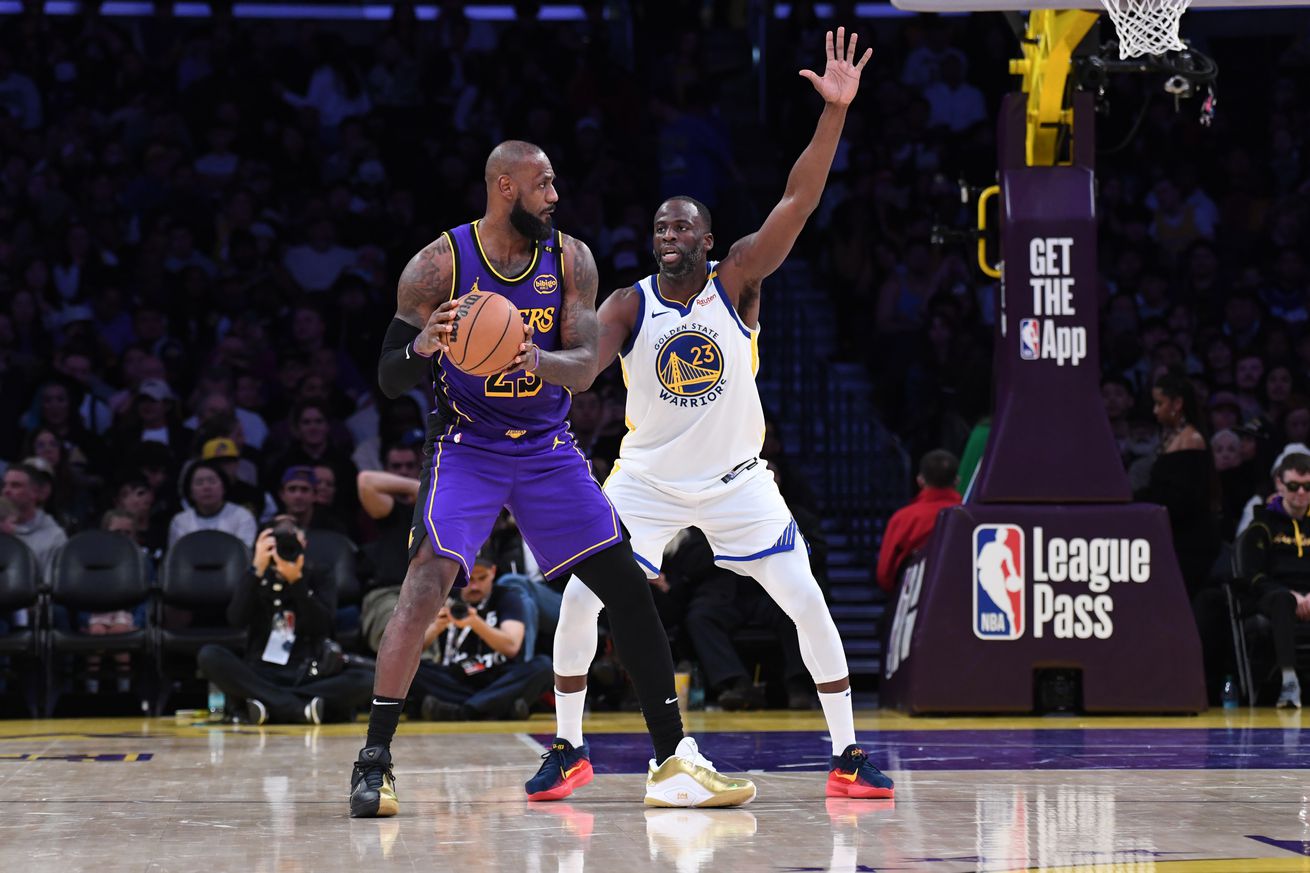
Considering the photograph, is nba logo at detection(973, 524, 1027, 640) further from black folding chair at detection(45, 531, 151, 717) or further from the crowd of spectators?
black folding chair at detection(45, 531, 151, 717)

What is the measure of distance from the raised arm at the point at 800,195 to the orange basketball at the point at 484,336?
46.9 inches

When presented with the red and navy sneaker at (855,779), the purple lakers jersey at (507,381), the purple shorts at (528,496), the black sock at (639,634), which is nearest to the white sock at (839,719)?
the red and navy sneaker at (855,779)

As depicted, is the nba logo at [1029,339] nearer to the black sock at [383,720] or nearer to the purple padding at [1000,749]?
the purple padding at [1000,749]

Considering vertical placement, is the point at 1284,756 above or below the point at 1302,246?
below

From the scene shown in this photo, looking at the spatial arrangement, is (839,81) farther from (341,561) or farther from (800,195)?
(341,561)

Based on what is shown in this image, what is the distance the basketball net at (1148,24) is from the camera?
25.9 feet

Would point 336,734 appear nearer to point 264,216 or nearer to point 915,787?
point 915,787

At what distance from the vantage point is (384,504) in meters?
11.1

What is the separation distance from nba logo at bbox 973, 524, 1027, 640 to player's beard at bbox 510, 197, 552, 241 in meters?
4.60

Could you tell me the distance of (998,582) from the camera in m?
9.73

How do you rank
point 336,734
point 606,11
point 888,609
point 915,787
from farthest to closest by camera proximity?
point 606,11
point 888,609
point 336,734
point 915,787

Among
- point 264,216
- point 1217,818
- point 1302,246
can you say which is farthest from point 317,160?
point 1217,818

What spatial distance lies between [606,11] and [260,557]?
9845 mm

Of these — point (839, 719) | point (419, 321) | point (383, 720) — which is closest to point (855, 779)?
point (839, 719)
